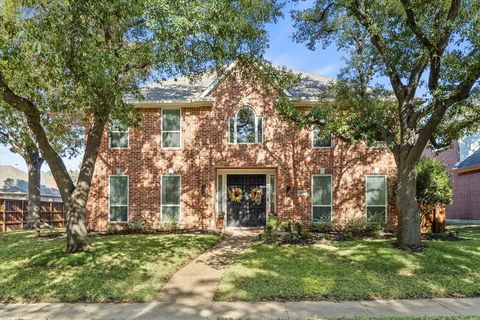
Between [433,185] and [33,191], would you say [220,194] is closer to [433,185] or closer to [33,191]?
[433,185]

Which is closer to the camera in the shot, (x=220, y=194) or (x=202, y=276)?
(x=202, y=276)

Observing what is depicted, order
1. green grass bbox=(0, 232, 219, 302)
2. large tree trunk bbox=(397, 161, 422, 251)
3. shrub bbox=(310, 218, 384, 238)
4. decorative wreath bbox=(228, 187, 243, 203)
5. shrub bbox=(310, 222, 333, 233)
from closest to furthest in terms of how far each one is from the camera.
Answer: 1. green grass bbox=(0, 232, 219, 302)
2. large tree trunk bbox=(397, 161, 422, 251)
3. shrub bbox=(310, 218, 384, 238)
4. shrub bbox=(310, 222, 333, 233)
5. decorative wreath bbox=(228, 187, 243, 203)

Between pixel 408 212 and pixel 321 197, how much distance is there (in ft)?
17.8

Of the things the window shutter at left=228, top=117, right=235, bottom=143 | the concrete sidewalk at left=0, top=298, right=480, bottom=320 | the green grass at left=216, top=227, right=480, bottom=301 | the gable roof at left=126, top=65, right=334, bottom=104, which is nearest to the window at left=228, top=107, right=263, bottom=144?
the window shutter at left=228, top=117, right=235, bottom=143

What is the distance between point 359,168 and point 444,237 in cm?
411

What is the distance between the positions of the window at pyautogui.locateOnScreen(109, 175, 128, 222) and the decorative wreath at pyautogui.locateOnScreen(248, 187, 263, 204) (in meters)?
5.40

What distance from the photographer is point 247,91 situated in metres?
14.9

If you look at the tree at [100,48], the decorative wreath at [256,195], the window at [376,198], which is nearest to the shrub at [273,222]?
the decorative wreath at [256,195]

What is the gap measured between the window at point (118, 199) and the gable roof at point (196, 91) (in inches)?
137

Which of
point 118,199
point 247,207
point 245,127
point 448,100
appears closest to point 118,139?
point 118,199

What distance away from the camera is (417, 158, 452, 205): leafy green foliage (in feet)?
41.4

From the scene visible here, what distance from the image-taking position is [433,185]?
12.6m

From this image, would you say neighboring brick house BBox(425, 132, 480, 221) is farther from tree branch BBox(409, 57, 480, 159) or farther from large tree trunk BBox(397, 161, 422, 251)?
tree branch BBox(409, 57, 480, 159)

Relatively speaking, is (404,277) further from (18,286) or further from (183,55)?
(18,286)
